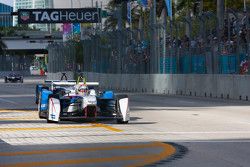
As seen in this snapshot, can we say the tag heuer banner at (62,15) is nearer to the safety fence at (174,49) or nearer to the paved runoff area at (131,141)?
the safety fence at (174,49)

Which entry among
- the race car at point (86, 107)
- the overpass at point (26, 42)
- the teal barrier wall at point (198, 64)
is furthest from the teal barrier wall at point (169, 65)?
the overpass at point (26, 42)

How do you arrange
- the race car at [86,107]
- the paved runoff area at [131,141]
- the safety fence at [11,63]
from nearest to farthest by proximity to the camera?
the paved runoff area at [131,141]
the race car at [86,107]
the safety fence at [11,63]

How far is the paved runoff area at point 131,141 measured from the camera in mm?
12453

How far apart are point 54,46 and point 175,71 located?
149ft

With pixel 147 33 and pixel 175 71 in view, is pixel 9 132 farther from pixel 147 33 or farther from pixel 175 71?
pixel 147 33

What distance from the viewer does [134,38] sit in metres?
52.3

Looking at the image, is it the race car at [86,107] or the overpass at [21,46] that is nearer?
the race car at [86,107]

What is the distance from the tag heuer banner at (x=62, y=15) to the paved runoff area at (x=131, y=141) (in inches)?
1784

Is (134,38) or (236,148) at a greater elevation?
(134,38)

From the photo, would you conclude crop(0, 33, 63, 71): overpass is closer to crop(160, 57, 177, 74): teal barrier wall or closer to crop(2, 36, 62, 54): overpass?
crop(2, 36, 62, 54): overpass

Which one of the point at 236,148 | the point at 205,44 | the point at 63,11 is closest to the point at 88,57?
the point at 63,11

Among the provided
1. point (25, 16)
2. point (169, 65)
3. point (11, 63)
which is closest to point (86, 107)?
point (169, 65)

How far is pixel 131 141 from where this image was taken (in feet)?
51.0

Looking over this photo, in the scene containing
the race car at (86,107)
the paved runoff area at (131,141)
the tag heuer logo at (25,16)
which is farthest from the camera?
the tag heuer logo at (25,16)
